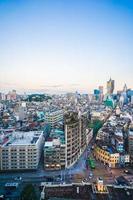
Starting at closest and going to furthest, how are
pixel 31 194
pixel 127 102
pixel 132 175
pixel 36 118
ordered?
pixel 31 194 → pixel 132 175 → pixel 36 118 → pixel 127 102

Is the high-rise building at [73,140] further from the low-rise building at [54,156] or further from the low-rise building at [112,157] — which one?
the low-rise building at [112,157]

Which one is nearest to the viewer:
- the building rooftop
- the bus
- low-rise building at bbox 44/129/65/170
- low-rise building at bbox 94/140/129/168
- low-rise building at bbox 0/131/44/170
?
low-rise building at bbox 0/131/44/170

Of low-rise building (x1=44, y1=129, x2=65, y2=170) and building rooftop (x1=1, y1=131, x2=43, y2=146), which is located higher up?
building rooftop (x1=1, y1=131, x2=43, y2=146)

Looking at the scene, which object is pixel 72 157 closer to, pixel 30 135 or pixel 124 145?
pixel 30 135

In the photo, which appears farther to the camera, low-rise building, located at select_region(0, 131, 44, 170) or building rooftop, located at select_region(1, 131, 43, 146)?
building rooftop, located at select_region(1, 131, 43, 146)

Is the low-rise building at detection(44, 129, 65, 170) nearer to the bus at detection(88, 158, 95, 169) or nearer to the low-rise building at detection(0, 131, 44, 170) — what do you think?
the low-rise building at detection(0, 131, 44, 170)

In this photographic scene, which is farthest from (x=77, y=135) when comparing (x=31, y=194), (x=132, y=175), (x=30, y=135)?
(x=31, y=194)

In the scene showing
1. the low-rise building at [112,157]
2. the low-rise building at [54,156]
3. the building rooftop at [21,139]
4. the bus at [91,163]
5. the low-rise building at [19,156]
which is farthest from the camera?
the low-rise building at [112,157]

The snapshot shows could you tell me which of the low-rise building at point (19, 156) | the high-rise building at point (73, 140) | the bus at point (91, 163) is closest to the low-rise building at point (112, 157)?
the bus at point (91, 163)

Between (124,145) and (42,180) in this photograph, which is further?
(124,145)

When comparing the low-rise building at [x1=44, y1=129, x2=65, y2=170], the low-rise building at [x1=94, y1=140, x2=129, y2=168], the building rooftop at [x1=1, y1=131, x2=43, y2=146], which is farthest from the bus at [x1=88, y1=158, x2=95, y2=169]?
the building rooftop at [x1=1, y1=131, x2=43, y2=146]

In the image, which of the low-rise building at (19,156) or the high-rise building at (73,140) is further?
the high-rise building at (73,140)
